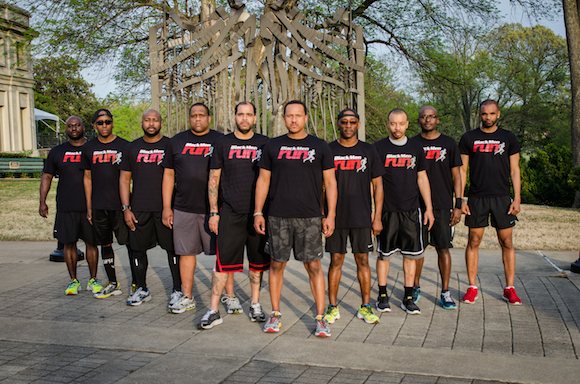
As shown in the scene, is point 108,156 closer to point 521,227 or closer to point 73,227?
point 73,227

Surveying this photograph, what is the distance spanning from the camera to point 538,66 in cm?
4003

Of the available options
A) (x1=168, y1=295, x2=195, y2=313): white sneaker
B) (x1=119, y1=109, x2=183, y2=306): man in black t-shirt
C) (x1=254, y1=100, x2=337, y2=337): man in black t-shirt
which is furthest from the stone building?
(x1=254, y1=100, x2=337, y2=337): man in black t-shirt

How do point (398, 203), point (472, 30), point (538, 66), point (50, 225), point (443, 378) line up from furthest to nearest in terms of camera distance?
point (538, 66) < point (472, 30) < point (50, 225) < point (398, 203) < point (443, 378)

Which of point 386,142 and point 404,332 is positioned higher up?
point 386,142

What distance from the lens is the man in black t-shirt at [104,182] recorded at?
217 inches

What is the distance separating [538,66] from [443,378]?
140ft

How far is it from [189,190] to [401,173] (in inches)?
81.8

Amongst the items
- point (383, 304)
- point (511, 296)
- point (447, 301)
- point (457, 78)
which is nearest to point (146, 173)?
point (383, 304)

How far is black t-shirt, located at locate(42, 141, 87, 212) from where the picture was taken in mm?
5742

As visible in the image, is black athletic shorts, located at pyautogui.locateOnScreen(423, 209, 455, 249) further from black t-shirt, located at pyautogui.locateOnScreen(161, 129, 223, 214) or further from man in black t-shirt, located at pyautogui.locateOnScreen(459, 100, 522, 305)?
black t-shirt, located at pyautogui.locateOnScreen(161, 129, 223, 214)

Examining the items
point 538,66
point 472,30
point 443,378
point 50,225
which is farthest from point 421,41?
point 538,66

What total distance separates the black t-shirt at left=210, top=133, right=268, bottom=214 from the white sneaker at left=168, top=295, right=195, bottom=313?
45.8 inches

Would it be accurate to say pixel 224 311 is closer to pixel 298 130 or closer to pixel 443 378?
pixel 298 130

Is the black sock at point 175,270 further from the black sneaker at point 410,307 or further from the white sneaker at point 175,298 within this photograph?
the black sneaker at point 410,307
